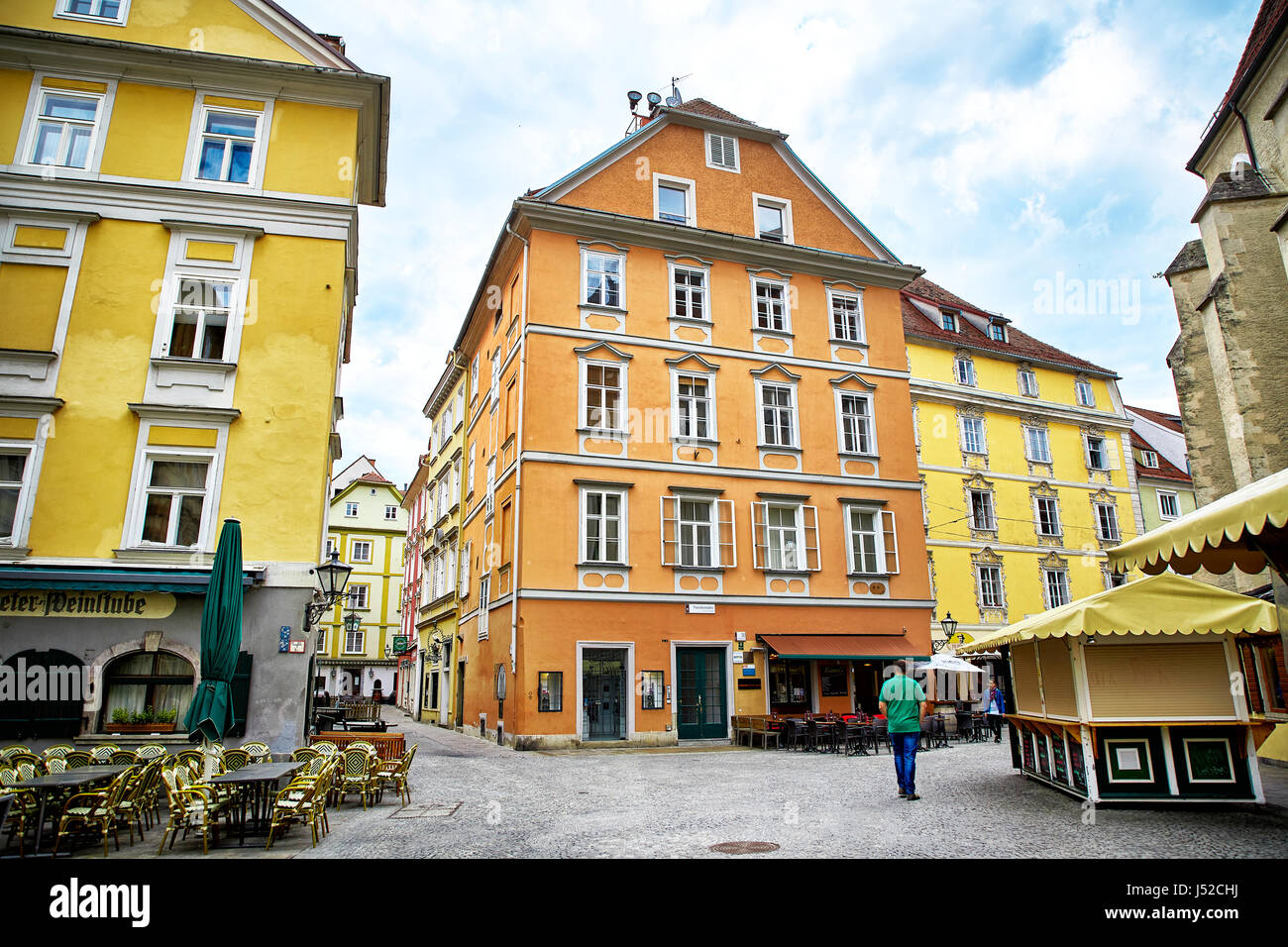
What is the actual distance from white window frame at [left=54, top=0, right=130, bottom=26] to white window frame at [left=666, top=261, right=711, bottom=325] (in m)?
14.9

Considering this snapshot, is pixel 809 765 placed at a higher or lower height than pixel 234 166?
lower

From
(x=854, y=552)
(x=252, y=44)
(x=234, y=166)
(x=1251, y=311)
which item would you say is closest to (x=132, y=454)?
(x=234, y=166)

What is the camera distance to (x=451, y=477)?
116ft

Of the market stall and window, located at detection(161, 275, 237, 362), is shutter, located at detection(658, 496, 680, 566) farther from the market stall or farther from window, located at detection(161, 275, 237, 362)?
the market stall

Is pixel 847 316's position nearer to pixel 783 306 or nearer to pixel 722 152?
A: pixel 783 306

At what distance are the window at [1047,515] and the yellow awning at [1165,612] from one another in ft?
94.5

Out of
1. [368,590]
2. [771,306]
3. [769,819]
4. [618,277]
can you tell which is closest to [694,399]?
[618,277]

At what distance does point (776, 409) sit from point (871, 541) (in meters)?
5.30

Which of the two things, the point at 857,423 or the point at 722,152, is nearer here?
the point at 857,423

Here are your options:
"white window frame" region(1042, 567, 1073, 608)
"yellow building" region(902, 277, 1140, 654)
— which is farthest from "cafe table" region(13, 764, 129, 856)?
"white window frame" region(1042, 567, 1073, 608)

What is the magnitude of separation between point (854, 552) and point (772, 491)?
352cm

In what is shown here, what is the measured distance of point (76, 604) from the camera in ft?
43.7

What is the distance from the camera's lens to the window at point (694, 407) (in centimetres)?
2430
